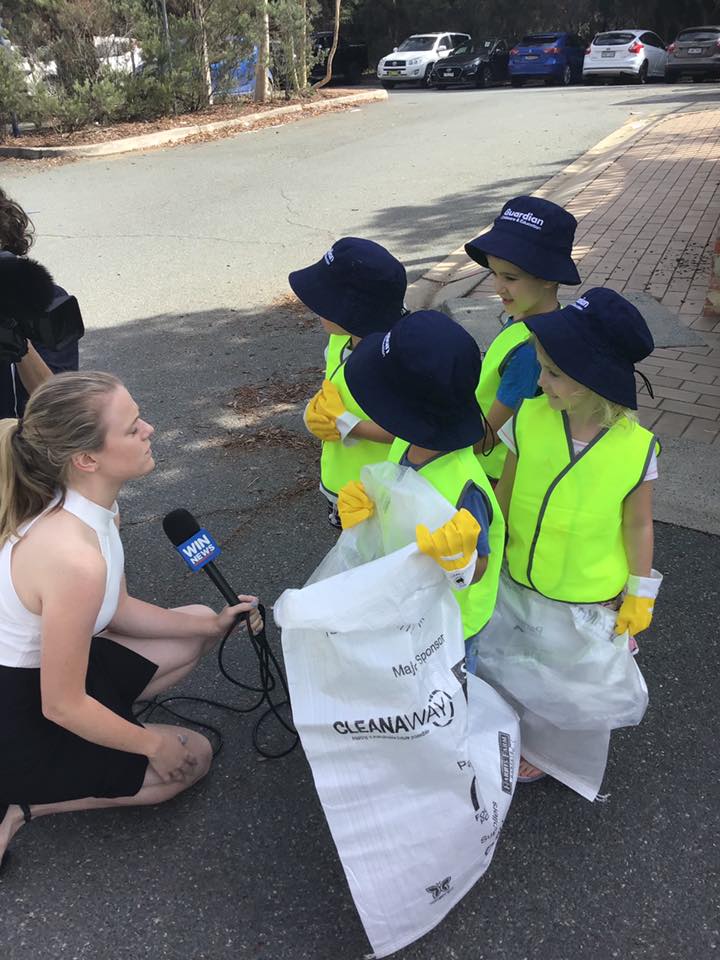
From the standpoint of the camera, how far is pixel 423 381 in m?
1.77

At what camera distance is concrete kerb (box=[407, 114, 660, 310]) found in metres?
6.35

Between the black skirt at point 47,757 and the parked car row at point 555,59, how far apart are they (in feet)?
76.8

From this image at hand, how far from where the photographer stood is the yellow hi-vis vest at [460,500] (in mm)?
1896

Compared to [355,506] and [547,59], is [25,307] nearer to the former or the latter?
[355,506]

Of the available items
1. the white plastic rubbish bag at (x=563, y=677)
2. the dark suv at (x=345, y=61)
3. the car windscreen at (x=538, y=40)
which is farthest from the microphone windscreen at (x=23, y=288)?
the dark suv at (x=345, y=61)

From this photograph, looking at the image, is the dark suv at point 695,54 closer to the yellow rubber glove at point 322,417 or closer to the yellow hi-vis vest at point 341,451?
the yellow hi-vis vest at point 341,451

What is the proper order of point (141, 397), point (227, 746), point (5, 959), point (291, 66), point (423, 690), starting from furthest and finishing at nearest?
point (291, 66) → point (141, 397) → point (227, 746) → point (5, 959) → point (423, 690)

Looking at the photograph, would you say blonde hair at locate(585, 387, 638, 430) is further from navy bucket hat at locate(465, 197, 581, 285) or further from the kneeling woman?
the kneeling woman

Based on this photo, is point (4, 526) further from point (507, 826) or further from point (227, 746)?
point (507, 826)

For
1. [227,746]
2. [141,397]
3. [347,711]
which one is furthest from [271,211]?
[347,711]

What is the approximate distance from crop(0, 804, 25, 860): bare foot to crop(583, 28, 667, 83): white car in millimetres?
23535

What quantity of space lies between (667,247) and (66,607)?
21.4 feet

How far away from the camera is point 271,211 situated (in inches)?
360

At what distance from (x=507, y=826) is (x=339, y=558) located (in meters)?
0.93
